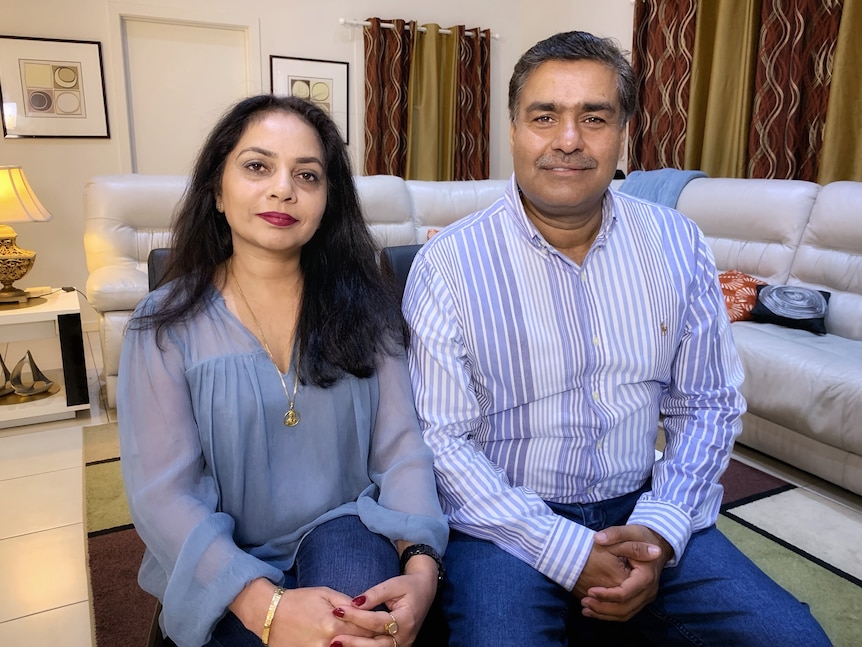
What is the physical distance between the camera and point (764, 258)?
2.95 meters

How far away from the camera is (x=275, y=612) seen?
878 mm

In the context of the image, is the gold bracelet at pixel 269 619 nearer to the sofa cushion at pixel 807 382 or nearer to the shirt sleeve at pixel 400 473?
the shirt sleeve at pixel 400 473

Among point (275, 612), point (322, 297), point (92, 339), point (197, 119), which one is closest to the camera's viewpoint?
point (275, 612)

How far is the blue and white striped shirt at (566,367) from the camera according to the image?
1.15m

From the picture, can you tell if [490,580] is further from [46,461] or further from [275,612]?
[46,461]

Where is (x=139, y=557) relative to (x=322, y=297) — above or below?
below

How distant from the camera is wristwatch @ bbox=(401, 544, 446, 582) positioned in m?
1.00

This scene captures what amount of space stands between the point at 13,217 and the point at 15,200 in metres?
0.08

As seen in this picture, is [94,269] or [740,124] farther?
[740,124]

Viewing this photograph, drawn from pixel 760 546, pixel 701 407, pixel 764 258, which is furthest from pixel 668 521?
pixel 764 258

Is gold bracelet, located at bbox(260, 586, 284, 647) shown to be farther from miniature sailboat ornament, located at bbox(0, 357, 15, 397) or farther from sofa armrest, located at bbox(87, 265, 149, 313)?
miniature sailboat ornament, located at bbox(0, 357, 15, 397)

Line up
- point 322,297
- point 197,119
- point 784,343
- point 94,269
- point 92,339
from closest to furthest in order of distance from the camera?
1. point 322,297
2. point 784,343
3. point 94,269
4. point 92,339
5. point 197,119

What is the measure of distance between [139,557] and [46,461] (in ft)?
2.77

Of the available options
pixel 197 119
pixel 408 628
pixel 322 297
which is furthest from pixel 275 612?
pixel 197 119
